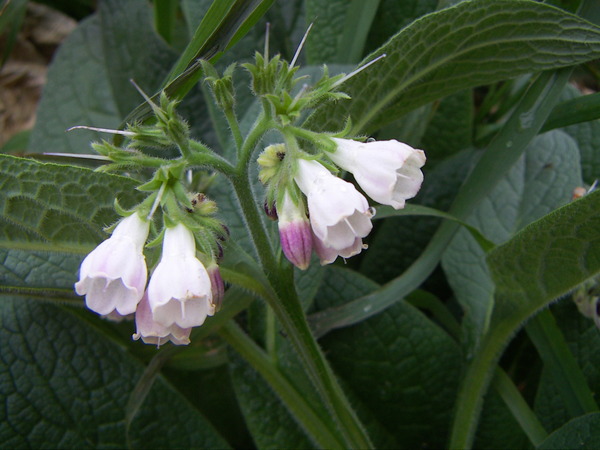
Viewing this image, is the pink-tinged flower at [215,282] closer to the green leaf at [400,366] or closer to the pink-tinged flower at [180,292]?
the pink-tinged flower at [180,292]

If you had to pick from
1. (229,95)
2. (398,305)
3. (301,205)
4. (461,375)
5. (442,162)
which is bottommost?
(461,375)

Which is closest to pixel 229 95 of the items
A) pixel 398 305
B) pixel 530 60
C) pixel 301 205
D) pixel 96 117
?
pixel 301 205

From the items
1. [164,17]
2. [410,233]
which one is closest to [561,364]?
[410,233]

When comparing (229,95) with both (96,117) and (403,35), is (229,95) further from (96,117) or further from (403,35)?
(96,117)

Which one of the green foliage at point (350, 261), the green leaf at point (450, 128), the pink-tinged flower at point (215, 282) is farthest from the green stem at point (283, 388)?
the green leaf at point (450, 128)

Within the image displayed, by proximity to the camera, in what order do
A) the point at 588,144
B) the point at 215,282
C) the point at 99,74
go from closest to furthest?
the point at 215,282 < the point at 588,144 < the point at 99,74

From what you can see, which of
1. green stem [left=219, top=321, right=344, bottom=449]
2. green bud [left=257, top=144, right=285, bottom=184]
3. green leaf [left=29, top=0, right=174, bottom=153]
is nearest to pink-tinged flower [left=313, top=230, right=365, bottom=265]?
green bud [left=257, top=144, right=285, bottom=184]

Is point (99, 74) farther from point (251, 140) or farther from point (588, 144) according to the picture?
point (588, 144)
